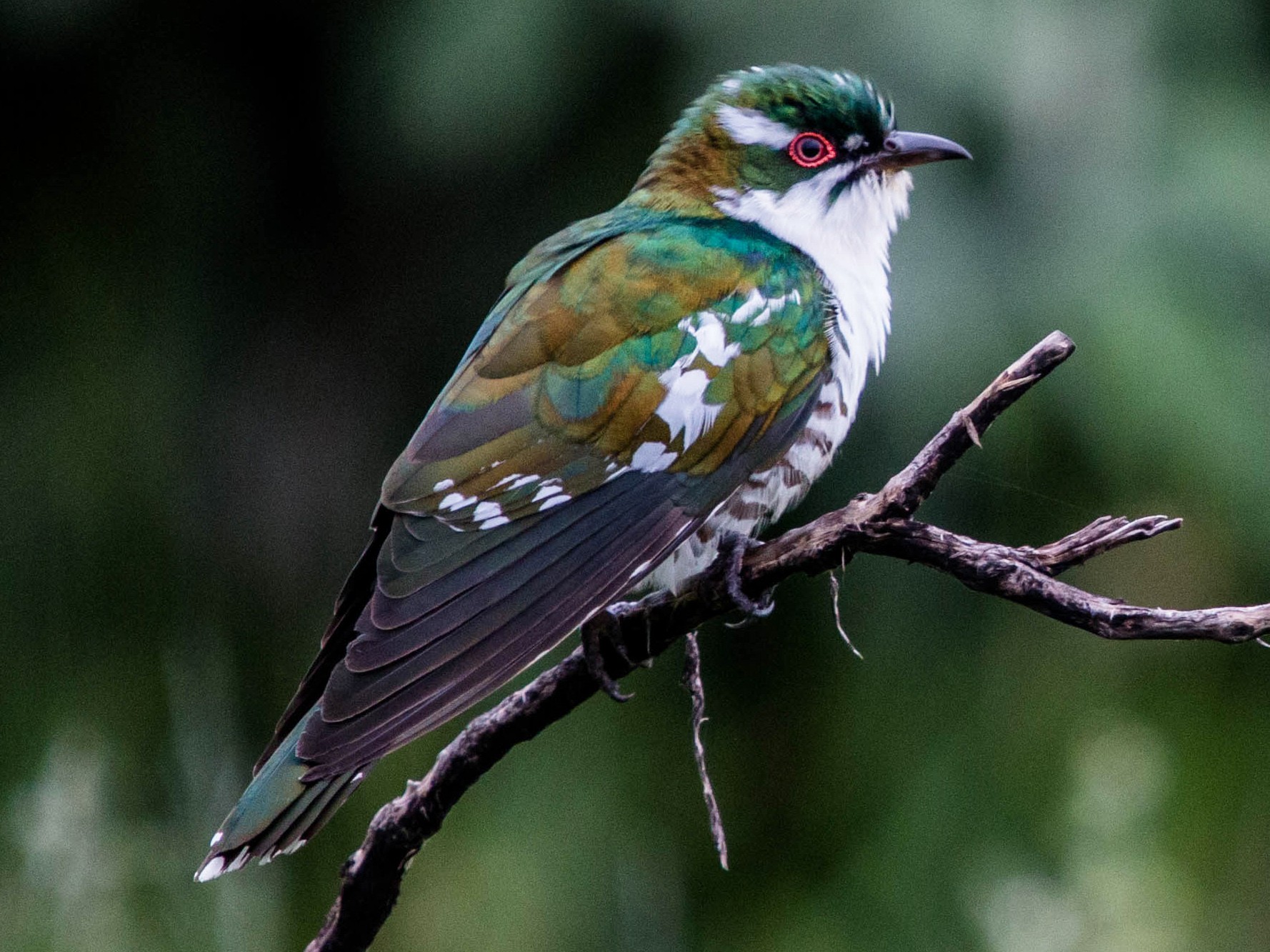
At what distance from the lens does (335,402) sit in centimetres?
412

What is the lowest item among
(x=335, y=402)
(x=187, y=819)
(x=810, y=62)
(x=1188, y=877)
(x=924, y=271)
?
(x=1188, y=877)

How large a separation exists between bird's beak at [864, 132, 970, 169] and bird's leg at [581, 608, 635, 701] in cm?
123

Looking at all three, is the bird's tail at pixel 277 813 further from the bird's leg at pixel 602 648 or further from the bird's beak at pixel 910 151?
the bird's beak at pixel 910 151

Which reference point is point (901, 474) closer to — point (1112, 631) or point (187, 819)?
point (1112, 631)

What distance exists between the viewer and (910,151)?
10.3ft

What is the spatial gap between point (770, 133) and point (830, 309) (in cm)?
50

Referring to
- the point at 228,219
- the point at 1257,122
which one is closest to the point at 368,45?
the point at 228,219

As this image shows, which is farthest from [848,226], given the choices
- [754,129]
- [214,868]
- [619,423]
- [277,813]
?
[214,868]

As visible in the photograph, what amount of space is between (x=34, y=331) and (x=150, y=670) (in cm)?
100

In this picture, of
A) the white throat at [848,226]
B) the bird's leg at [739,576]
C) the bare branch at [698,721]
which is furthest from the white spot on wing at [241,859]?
the white throat at [848,226]

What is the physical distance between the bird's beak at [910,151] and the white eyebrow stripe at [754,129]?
19 cm

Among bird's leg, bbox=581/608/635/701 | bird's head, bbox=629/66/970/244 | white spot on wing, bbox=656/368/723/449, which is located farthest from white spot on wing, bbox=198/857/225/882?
bird's head, bbox=629/66/970/244

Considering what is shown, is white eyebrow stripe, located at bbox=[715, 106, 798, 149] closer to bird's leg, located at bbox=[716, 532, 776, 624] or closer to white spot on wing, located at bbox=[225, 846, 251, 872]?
bird's leg, located at bbox=[716, 532, 776, 624]

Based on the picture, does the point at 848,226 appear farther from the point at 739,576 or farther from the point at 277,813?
the point at 277,813
